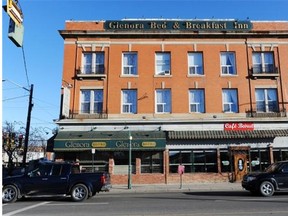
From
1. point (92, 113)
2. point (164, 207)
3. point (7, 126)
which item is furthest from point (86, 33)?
point (7, 126)

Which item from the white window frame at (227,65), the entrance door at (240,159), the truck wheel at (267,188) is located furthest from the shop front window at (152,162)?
the truck wheel at (267,188)

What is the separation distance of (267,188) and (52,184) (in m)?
9.39

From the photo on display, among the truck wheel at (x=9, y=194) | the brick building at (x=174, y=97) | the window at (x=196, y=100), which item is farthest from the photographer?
the window at (x=196, y=100)

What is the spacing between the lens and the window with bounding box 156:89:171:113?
26078 mm

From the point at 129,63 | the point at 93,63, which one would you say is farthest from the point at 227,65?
the point at 93,63

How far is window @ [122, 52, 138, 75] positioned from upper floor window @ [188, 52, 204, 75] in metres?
4.16

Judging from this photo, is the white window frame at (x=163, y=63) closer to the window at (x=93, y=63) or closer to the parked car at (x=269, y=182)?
the window at (x=93, y=63)

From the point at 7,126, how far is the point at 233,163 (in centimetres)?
4109

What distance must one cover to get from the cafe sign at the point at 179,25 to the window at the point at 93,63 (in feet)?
7.64

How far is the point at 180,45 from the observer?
88.3 feet

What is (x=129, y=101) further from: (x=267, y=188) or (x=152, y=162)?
Answer: (x=267, y=188)

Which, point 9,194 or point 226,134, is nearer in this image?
point 9,194

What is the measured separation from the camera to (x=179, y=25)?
2728 centimetres

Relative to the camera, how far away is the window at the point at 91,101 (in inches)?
1024
